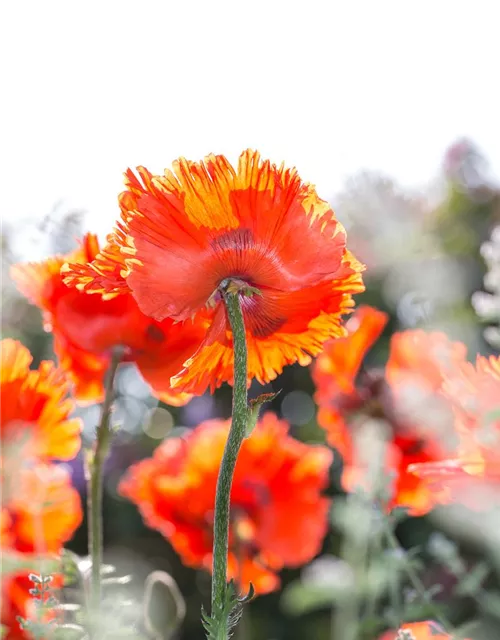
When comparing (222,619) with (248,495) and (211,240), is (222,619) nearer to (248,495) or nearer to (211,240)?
(211,240)

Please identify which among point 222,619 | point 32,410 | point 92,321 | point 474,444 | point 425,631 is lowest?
point 425,631

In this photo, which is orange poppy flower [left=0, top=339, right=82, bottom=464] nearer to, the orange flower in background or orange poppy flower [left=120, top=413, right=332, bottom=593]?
the orange flower in background

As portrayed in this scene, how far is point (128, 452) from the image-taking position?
16.6 feet

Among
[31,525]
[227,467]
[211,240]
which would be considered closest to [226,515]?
[227,467]

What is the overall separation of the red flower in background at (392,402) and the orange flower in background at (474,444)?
365 millimetres

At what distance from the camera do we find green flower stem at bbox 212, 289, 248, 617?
0.83 meters

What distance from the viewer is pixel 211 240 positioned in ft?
3.38

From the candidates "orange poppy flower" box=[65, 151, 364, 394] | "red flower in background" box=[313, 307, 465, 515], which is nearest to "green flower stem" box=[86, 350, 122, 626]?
"orange poppy flower" box=[65, 151, 364, 394]

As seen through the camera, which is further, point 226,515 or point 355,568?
point 355,568

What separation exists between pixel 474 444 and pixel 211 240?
1.63ft

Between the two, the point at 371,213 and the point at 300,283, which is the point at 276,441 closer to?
the point at 300,283

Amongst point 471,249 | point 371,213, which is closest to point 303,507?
point 371,213

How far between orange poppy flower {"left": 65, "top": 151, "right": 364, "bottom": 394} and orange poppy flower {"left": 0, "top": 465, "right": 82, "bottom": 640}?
52 cm

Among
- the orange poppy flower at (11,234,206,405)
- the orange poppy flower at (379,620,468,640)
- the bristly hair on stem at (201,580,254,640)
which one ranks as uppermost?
the orange poppy flower at (11,234,206,405)
